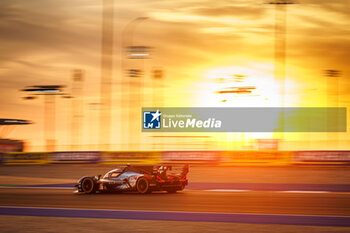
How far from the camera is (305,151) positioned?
2742 cm

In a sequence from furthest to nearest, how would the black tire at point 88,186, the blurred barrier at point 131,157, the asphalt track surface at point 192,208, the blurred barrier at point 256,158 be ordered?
the blurred barrier at point 131,157 → the blurred barrier at point 256,158 → the black tire at point 88,186 → the asphalt track surface at point 192,208

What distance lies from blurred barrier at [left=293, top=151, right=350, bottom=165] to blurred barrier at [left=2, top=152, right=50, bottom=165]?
693 inches

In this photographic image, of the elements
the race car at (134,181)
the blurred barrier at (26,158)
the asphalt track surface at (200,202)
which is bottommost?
the blurred barrier at (26,158)

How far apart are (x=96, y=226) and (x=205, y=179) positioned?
1281 cm

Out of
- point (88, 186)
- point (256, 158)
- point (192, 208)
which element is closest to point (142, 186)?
point (88, 186)

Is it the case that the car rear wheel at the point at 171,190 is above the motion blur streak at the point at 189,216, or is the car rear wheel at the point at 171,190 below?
below

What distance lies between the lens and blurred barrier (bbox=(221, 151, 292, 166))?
27.5 m

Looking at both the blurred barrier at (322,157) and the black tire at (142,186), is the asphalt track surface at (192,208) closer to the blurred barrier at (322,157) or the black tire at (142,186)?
the black tire at (142,186)

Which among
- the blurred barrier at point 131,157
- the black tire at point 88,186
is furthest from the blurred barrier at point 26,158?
the black tire at point 88,186

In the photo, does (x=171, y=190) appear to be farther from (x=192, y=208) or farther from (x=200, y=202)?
(x=192, y=208)

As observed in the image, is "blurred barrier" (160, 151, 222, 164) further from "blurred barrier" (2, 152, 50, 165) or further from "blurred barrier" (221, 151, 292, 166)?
"blurred barrier" (2, 152, 50, 165)

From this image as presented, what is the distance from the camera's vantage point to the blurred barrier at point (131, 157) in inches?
1156

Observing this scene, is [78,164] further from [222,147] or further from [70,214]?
[70,214]

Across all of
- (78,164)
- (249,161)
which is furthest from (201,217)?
(78,164)
